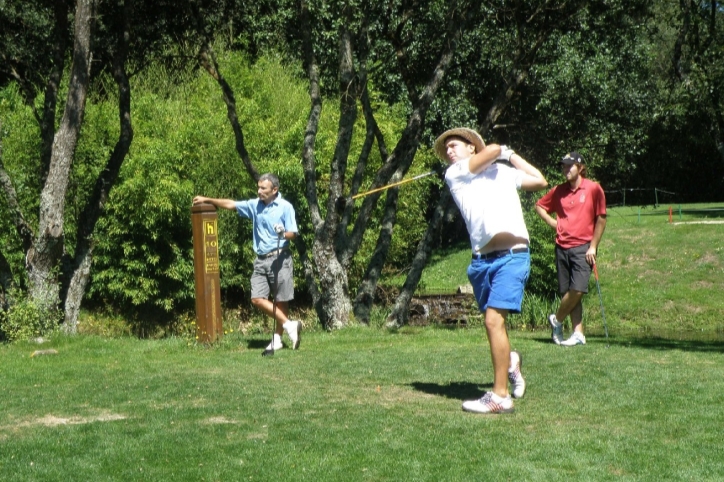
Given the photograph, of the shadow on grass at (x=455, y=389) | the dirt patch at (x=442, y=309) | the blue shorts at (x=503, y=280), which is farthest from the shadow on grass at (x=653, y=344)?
the dirt patch at (x=442, y=309)

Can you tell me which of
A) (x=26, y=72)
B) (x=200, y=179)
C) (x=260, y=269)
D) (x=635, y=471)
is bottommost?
(x=635, y=471)

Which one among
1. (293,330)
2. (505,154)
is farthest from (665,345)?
(505,154)

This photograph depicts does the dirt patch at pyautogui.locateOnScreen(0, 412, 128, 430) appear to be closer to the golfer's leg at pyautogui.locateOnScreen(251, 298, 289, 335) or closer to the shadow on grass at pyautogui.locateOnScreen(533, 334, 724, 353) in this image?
the golfer's leg at pyautogui.locateOnScreen(251, 298, 289, 335)

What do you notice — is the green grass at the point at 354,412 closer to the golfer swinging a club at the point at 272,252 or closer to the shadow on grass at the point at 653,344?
the shadow on grass at the point at 653,344

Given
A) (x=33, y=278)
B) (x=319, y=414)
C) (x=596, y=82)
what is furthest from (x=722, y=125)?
(x=319, y=414)

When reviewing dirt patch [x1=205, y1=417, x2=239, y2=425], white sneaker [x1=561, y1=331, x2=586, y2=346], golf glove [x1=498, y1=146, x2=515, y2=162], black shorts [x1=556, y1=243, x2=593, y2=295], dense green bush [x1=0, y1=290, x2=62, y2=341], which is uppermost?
golf glove [x1=498, y1=146, x2=515, y2=162]

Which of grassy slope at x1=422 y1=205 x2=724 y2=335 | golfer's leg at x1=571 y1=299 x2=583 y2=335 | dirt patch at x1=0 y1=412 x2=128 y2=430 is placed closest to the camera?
dirt patch at x1=0 y1=412 x2=128 y2=430

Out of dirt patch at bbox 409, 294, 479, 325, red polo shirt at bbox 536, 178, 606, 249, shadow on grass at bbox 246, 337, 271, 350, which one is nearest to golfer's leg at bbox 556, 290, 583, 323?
red polo shirt at bbox 536, 178, 606, 249

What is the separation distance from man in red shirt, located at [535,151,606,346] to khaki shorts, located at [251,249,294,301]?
3026mm

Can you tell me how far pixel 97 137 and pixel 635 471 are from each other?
19.2 m

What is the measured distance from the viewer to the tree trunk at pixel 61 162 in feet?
46.8

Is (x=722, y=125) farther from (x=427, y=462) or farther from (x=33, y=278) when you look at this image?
(x=427, y=462)

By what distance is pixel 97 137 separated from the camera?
910 inches

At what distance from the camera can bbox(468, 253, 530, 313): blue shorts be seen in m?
7.45
